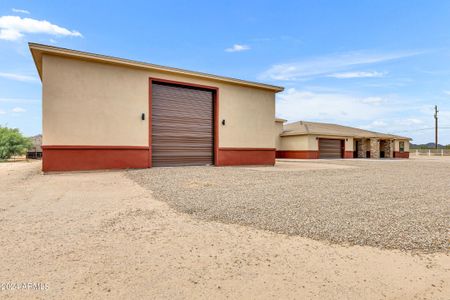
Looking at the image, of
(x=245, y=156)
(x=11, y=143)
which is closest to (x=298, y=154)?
(x=245, y=156)

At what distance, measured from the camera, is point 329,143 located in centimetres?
2802

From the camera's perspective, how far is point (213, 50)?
1878cm

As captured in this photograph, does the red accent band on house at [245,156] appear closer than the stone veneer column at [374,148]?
Yes

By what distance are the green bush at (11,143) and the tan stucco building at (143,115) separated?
18606 millimetres

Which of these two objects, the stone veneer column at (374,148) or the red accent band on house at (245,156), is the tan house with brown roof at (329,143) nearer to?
the stone veneer column at (374,148)

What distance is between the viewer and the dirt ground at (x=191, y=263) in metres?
2.07

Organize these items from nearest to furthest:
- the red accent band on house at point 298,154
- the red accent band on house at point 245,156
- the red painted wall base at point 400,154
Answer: the red accent band on house at point 245,156 < the red accent band on house at point 298,154 < the red painted wall base at point 400,154

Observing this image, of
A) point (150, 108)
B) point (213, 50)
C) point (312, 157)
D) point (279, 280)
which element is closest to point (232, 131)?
point (150, 108)

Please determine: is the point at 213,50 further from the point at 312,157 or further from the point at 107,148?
the point at 312,157

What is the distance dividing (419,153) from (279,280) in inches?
2205

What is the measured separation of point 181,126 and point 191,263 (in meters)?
10.6

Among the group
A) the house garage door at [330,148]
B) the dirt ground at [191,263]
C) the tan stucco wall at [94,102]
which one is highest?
the tan stucco wall at [94,102]

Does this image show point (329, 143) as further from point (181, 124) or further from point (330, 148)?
point (181, 124)

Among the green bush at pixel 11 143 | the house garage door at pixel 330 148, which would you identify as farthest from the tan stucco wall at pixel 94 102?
the green bush at pixel 11 143
